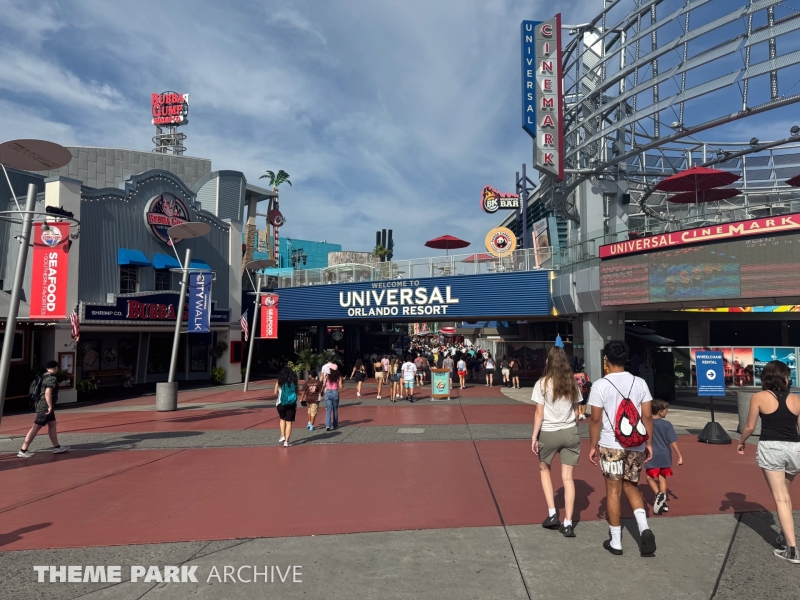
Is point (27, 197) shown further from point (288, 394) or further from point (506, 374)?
point (506, 374)

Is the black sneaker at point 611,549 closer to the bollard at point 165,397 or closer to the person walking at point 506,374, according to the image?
the bollard at point 165,397

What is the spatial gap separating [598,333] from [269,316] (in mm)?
14995

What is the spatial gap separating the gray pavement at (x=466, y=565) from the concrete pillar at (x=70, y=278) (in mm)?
17054

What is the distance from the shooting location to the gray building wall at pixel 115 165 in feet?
92.9

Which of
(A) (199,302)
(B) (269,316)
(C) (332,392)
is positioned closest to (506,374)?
(B) (269,316)

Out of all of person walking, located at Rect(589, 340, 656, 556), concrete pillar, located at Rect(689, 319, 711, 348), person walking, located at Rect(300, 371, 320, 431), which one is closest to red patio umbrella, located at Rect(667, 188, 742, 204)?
concrete pillar, located at Rect(689, 319, 711, 348)

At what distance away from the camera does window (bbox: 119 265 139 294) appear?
2363 centimetres

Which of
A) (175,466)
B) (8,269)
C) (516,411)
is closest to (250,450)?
(175,466)

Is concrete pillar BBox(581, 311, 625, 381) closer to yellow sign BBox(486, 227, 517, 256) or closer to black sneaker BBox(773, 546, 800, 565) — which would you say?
yellow sign BBox(486, 227, 517, 256)

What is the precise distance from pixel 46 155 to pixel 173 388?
8408mm

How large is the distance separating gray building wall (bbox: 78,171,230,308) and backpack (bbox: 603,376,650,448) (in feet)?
73.8

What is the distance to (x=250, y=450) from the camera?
1038 centimetres

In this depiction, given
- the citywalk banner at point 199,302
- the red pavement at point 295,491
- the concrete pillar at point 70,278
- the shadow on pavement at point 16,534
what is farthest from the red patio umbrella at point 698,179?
the concrete pillar at point 70,278

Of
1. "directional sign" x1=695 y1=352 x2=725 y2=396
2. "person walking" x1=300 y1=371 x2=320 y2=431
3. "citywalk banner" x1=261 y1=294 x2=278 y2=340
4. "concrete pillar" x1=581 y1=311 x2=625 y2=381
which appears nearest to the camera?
"directional sign" x1=695 y1=352 x2=725 y2=396
